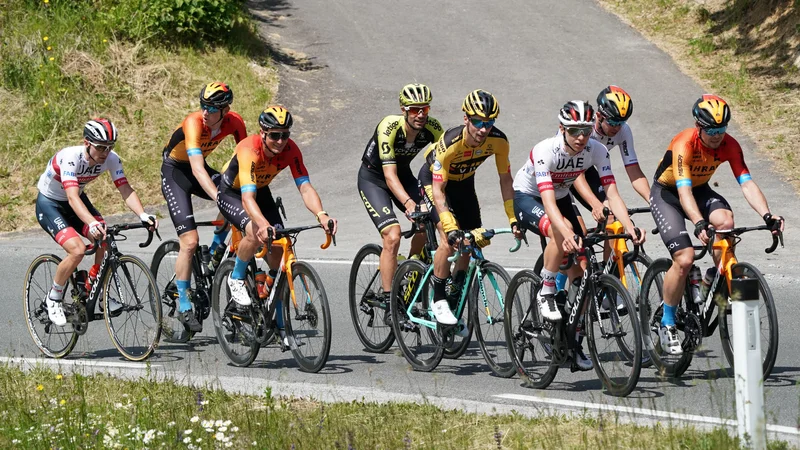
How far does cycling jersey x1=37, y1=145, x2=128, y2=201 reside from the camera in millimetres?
10273

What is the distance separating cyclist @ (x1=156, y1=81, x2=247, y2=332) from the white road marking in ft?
11.9

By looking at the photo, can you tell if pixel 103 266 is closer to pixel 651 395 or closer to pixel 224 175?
pixel 224 175

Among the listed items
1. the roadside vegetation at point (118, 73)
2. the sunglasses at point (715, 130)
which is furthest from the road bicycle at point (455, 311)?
the roadside vegetation at point (118, 73)

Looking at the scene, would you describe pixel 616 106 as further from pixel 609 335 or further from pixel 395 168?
pixel 609 335

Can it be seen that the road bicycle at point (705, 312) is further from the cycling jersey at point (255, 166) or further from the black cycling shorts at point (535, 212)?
the cycling jersey at point (255, 166)

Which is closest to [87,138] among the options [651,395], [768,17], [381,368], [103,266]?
[103,266]

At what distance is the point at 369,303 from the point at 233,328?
1.26 meters

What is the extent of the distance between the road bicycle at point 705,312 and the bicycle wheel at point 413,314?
178 centimetres

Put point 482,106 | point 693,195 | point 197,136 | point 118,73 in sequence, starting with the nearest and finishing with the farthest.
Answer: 1. point 482,106
2. point 693,195
3. point 197,136
4. point 118,73

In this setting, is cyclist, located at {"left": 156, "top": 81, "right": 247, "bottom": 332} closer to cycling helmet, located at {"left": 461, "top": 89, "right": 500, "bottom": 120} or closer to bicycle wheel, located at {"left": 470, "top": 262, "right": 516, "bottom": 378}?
cycling helmet, located at {"left": 461, "top": 89, "right": 500, "bottom": 120}

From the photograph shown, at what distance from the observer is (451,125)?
69.3ft

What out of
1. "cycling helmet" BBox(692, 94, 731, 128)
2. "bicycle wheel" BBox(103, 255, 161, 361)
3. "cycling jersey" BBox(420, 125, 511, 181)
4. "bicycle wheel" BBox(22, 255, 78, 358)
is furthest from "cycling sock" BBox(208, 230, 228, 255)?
"cycling helmet" BBox(692, 94, 731, 128)

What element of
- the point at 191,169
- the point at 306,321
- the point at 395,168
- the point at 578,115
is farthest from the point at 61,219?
the point at 578,115

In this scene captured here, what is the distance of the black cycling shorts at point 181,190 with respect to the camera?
10664 millimetres
